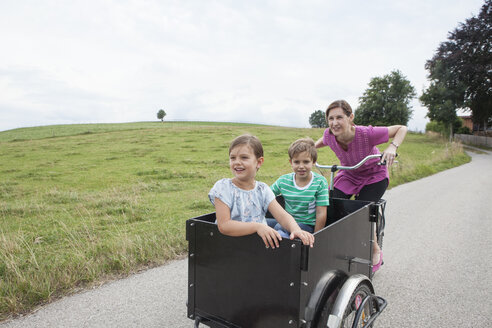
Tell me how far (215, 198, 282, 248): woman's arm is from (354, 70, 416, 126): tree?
4315 cm

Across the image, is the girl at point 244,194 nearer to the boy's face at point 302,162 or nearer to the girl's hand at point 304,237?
the girl's hand at point 304,237

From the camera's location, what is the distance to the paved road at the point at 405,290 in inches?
108

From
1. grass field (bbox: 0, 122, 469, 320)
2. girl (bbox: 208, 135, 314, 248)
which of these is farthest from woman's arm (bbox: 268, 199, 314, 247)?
grass field (bbox: 0, 122, 469, 320)

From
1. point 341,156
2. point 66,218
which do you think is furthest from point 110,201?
point 341,156

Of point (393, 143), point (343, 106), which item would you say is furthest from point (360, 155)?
point (343, 106)

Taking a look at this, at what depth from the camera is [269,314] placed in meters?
1.88

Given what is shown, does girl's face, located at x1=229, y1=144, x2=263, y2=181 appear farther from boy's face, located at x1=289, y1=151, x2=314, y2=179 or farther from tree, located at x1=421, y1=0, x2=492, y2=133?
tree, located at x1=421, y1=0, x2=492, y2=133

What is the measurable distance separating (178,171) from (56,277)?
9.72 metres

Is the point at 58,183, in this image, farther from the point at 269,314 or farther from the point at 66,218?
the point at 269,314

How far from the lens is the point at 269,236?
1795mm

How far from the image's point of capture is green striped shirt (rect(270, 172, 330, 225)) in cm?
288

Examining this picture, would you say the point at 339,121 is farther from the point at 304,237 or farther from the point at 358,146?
the point at 304,237

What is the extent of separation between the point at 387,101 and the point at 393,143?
44500mm

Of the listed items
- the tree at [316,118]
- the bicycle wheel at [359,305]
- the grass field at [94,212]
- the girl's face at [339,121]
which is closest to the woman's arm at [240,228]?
the bicycle wheel at [359,305]
